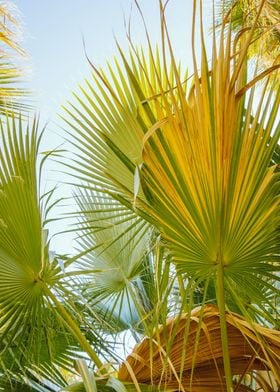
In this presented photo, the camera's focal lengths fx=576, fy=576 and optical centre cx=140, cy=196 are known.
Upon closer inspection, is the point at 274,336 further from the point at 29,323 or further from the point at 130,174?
the point at 29,323

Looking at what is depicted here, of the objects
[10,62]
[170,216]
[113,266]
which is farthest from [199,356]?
[10,62]

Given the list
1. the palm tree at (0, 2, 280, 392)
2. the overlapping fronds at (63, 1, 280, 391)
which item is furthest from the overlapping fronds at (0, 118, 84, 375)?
the overlapping fronds at (63, 1, 280, 391)

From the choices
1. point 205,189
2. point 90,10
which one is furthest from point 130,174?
point 90,10

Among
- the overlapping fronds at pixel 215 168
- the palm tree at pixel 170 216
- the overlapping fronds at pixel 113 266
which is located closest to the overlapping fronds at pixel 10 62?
the overlapping fronds at pixel 113 266

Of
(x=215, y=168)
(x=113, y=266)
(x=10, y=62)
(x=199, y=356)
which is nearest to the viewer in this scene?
(x=215, y=168)

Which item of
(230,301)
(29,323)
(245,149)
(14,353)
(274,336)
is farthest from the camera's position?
(230,301)

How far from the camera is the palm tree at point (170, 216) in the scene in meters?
1.23

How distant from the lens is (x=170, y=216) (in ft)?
4.34

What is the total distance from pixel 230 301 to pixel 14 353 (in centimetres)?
78

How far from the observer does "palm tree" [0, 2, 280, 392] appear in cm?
123

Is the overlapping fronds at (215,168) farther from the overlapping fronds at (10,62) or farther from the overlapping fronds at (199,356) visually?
the overlapping fronds at (10,62)

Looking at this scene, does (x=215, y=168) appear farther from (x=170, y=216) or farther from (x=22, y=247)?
(x=22, y=247)

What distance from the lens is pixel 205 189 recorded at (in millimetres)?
1248

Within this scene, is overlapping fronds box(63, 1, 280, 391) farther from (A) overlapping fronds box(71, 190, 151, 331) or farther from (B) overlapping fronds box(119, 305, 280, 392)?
(A) overlapping fronds box(71, 190, 151, 331)
